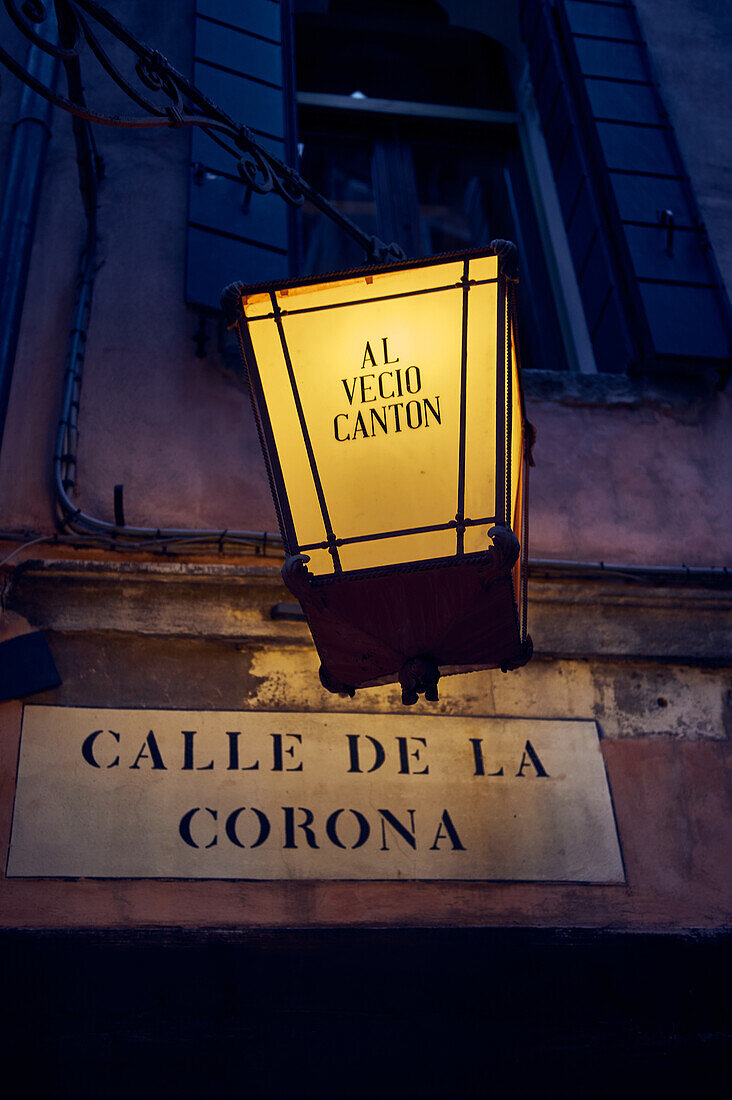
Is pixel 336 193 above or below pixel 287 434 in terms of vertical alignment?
above

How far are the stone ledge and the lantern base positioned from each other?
3.49 ft

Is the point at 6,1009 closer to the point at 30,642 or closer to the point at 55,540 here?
the point at 30,642

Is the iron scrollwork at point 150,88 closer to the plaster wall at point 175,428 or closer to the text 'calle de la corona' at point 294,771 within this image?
the plaster wall at point 175,428

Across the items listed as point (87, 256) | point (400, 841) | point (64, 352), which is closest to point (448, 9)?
point (87, 256)

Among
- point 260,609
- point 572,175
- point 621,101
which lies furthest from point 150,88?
point 621,101

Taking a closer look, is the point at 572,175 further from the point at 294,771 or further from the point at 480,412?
the point at 294,771

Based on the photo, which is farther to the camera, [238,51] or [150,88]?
[238,51]

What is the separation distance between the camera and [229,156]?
15.1 ft

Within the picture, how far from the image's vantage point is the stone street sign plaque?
10.6 feet

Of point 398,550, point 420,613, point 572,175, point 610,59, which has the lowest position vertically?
point 420,613

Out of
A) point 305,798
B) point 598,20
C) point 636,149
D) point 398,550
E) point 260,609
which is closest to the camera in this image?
point 398,550

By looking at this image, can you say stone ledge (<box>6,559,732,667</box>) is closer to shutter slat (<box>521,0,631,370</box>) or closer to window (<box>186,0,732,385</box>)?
window (<box>186,0,732,385</box>)

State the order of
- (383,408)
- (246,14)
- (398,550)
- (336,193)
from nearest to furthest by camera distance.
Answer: (398,550), (383,408), (246,14), (336,193)

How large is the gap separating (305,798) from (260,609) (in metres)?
0.65
